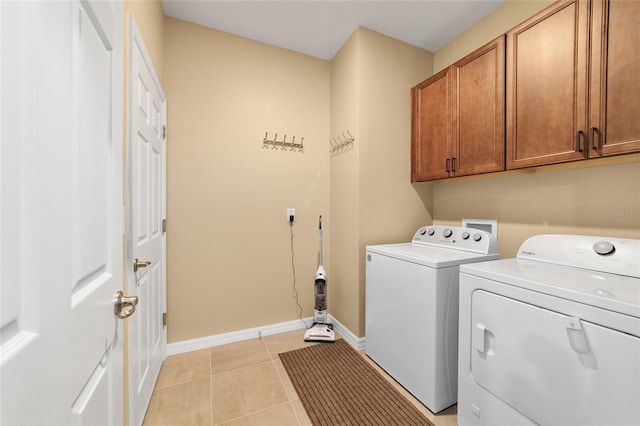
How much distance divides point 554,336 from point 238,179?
226cm

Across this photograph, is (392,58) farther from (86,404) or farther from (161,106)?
(86,404)

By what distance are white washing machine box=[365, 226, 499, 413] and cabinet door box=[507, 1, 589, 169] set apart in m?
0.62

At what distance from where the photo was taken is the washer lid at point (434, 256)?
1536mm

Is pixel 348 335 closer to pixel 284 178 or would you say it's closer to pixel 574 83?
pixel 284 178

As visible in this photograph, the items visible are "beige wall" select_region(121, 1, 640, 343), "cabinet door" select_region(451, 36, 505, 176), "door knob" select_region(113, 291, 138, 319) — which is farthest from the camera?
"beige wall" select_region(121, 1, 640, 343)

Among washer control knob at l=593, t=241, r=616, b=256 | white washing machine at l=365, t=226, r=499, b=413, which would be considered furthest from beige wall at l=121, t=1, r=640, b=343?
washer control knob at l=593, t=241, r=616, b=256

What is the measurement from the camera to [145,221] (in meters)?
1.48

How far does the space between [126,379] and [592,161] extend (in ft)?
8.21

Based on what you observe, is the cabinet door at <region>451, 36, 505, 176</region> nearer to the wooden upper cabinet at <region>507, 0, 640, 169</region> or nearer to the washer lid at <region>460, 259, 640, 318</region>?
the wooden upper cabinet at <region>507, 0, 640, 169</region>

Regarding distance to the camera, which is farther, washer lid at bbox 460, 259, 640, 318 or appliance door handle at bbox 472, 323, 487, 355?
appliance door handle at bbox 472, 323, 487, 355

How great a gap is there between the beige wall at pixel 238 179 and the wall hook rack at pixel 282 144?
45 mm

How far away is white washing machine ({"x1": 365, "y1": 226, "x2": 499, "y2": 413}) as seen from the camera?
60.2 inches

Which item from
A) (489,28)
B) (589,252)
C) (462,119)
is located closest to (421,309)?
(589,252)

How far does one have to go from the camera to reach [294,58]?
2.56m
